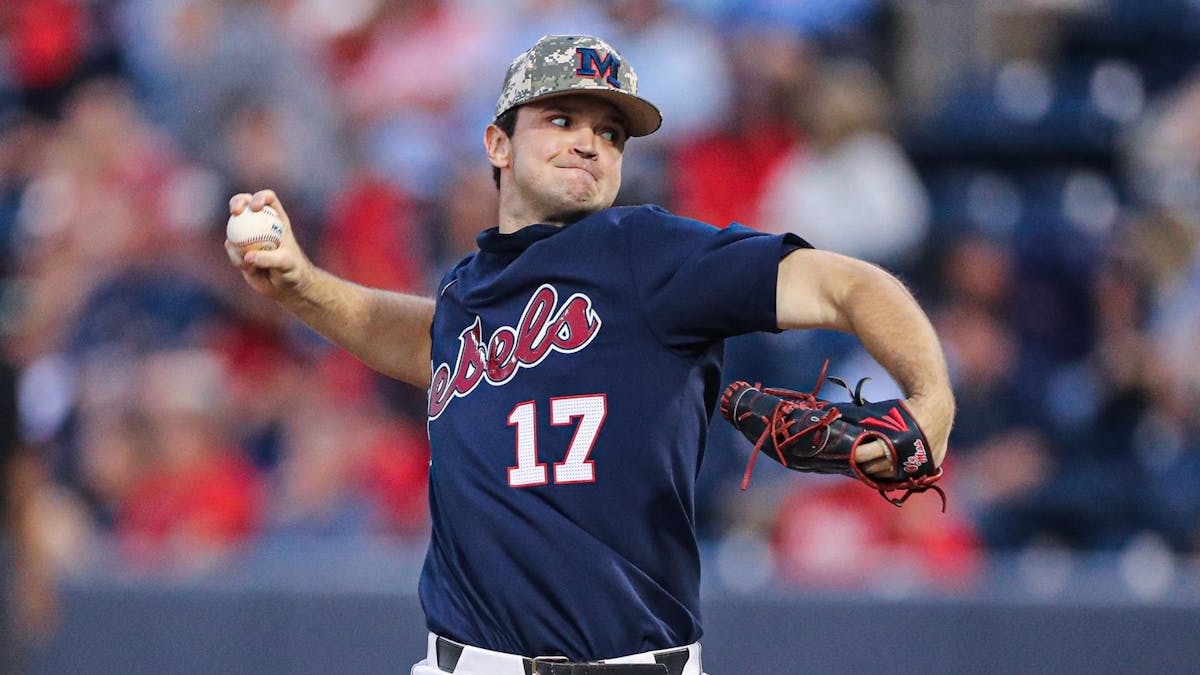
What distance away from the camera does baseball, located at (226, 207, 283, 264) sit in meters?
3.79

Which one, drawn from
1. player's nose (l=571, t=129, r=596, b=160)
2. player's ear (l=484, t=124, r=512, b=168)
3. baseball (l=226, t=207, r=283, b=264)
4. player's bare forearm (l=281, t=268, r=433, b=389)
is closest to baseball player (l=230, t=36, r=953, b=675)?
player's nose (l=571, t=129, r=596, b=160)

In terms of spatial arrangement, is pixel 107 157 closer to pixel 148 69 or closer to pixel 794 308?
pixel 148 69

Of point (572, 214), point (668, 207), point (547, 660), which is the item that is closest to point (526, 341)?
point (572, 214)

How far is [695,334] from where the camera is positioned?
3.30m

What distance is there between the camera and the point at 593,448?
3.34m

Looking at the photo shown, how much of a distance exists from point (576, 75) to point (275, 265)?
0.88 meters

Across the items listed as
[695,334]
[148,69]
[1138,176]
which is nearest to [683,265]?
[695,334]

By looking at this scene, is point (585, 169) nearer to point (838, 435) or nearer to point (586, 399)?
point (586, 399)

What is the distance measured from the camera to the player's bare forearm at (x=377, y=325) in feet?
13.3

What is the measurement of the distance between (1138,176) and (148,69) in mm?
5512

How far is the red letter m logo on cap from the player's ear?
306 mm

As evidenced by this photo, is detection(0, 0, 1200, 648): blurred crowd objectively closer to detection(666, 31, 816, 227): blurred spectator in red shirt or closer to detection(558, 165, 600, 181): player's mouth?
detection(666, 31, 816, 227): blurred spectator in red shirt

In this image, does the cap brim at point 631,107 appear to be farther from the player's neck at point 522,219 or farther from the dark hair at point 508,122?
the player's neck at point 522,219

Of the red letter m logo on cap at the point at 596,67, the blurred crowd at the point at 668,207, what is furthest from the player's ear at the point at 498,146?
the blurred crowd at the point at 668,207
